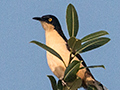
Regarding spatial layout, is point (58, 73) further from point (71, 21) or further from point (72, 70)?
point (71, 21)

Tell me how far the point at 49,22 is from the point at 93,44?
30.1 inches

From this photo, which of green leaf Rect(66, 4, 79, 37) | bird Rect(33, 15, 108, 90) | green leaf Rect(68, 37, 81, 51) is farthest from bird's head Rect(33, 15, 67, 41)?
green leaf Rect(68, 37, 81, 51)

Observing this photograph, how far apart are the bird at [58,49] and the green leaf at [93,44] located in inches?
12.2

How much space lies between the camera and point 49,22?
3547 millimetres

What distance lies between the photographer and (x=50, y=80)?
124 inches

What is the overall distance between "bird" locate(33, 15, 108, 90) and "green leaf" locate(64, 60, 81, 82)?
13.5 inches

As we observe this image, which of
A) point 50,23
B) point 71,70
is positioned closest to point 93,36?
point 71,70

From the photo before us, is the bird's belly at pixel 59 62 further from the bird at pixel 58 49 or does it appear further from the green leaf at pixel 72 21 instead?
the green leaf at pixel 72 21

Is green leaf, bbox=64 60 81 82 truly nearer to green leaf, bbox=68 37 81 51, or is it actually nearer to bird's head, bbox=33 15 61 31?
green leaf, bbox=68 37 81 51

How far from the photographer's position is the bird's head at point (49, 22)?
139 inches

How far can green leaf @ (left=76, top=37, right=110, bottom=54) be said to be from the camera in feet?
10.2

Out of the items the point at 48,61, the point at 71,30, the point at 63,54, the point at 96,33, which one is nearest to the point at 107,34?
the point at 96,33

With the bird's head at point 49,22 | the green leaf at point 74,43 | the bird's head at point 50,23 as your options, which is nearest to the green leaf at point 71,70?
the green leaf at point 74,43

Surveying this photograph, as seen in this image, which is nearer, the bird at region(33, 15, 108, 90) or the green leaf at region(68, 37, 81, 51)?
the green leaf at region(68, 37, 81, 51)
